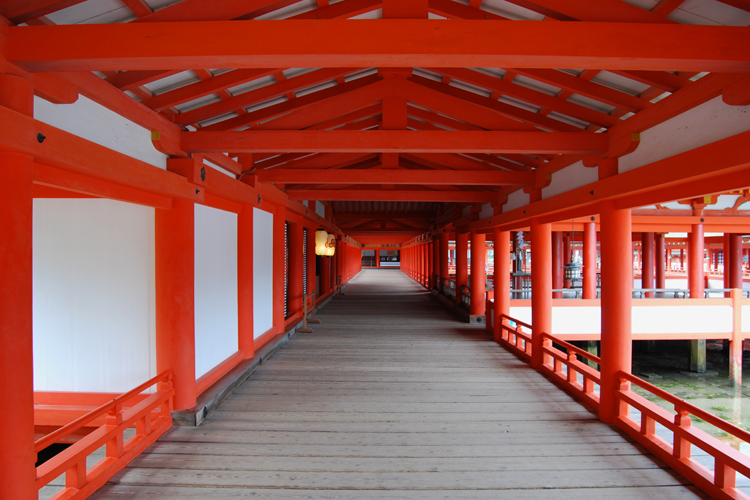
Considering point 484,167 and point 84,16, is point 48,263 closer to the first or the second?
point 84,16

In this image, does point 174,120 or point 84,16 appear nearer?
point 84,16

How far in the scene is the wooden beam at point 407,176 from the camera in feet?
18.8

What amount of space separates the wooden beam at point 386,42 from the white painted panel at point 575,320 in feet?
22.8

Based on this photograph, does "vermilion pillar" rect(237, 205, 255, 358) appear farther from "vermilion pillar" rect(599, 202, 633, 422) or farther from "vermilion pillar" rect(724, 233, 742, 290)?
"vermilion pillar" rect(724, 233, 742, 290)

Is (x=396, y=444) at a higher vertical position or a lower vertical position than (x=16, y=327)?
lower

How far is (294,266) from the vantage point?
866cm

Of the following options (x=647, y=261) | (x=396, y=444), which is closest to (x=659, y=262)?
(x=647, y=261)

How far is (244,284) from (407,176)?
9.52ft

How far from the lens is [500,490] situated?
9.14ft

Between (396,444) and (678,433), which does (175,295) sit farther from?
(678,433)

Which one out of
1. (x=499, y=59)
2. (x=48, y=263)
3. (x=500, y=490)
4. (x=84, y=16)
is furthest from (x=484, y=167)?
(x=48, y=263)

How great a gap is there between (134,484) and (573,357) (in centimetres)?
474

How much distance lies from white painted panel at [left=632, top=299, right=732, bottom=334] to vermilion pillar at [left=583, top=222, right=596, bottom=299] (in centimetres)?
153

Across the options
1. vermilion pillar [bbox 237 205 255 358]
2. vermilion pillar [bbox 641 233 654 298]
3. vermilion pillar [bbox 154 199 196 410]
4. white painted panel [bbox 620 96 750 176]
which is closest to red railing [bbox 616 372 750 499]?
white painted panel [bbox 620 96 750 176]
